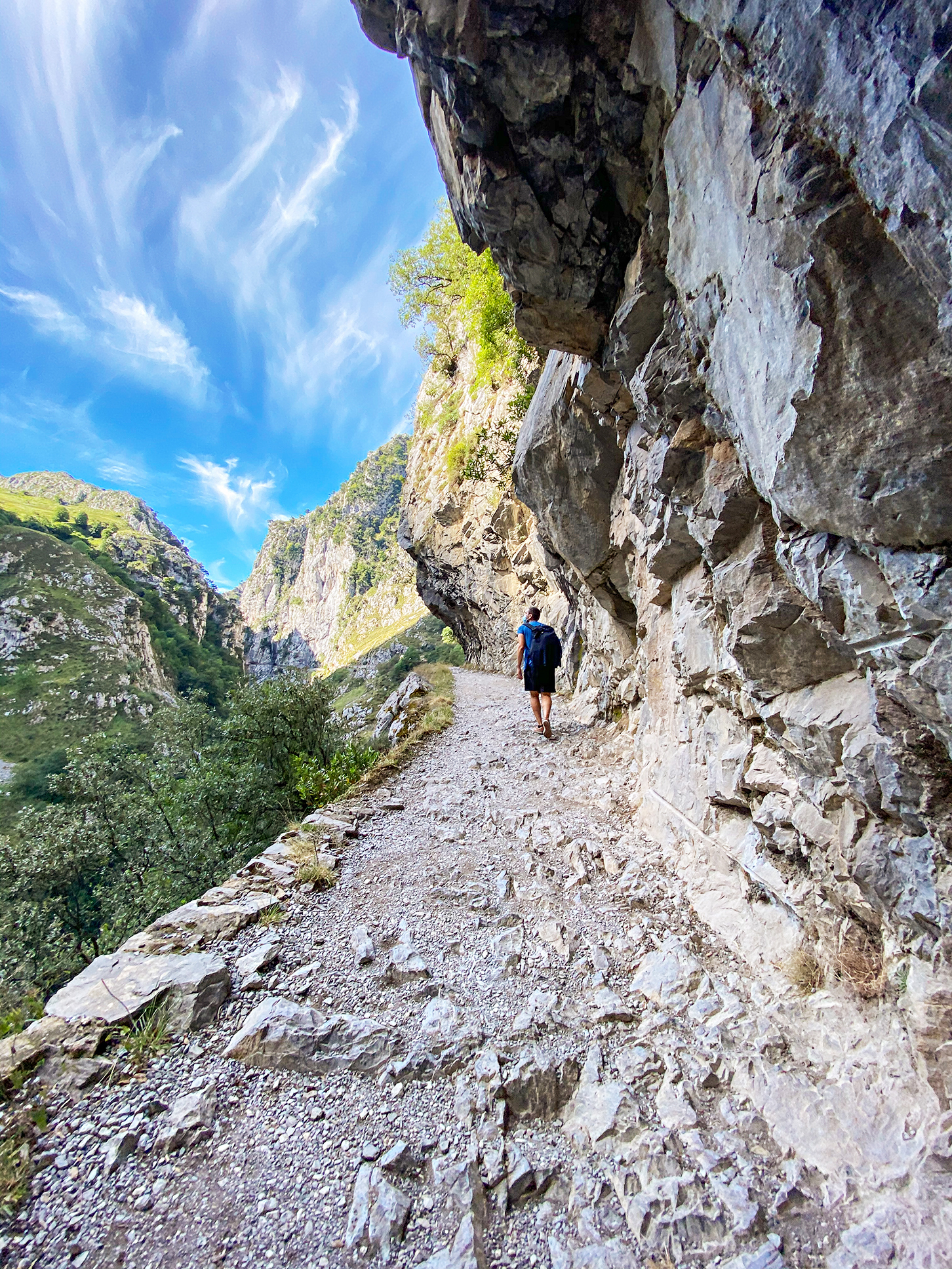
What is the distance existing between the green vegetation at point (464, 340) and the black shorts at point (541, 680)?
10321 mm

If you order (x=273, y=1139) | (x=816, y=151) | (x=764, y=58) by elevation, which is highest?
(x=764, y=58)

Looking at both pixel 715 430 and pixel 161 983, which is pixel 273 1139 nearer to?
pixel 161 983

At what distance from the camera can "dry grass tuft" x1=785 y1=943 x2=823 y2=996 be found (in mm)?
3494

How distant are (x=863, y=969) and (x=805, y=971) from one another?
1.58 feet

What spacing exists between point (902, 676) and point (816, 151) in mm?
2750

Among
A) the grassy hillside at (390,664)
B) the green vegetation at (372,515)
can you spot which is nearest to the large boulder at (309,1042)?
the grassy hillside at (390,664)

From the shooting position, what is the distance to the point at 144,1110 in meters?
2.90

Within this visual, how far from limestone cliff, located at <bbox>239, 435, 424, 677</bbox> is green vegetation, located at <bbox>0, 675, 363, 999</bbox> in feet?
217

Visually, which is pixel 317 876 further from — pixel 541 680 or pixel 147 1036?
pixel 541 680

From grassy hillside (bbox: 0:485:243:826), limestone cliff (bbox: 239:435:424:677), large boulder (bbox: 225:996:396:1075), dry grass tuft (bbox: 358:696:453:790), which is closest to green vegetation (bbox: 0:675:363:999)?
grassy hillside (bbox: 0:485:243:826)

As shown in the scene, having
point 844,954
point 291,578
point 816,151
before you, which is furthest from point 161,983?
point 291,578

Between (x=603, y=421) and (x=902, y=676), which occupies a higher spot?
(x=603, y=421)

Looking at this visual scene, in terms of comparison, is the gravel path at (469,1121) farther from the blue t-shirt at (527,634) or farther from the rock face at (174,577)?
the rock face at (174,577)

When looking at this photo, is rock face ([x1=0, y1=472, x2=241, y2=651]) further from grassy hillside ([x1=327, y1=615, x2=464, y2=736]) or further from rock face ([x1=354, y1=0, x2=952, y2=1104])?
rock face ([x1=354, y1=0, x2=952, y2=1104])
